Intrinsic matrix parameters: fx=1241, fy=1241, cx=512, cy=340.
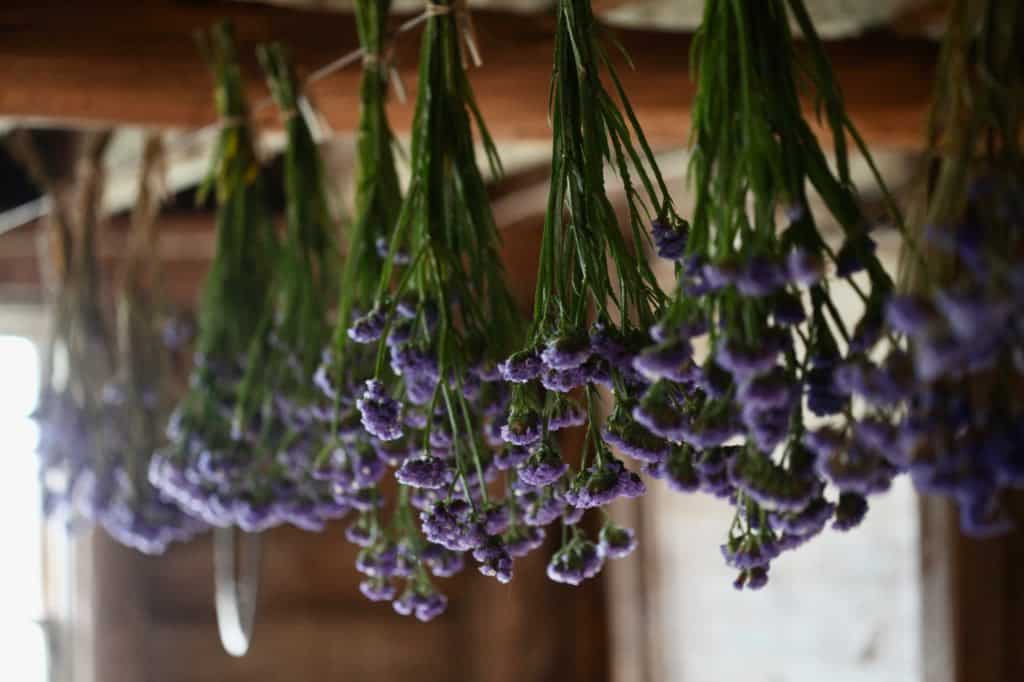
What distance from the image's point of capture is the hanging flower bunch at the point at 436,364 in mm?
883

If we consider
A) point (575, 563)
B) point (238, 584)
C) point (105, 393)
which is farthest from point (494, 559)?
point (105, 393)

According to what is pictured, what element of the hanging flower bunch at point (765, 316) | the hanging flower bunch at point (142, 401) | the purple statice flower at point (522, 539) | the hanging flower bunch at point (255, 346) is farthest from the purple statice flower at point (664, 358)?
the hanging flower bunch at point (142, 401)

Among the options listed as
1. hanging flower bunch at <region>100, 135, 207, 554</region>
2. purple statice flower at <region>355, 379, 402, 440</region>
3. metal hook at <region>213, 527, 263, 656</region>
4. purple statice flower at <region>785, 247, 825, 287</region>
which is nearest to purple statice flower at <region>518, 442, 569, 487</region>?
purple statice flower at <region>355, 379, 402, 440</region>

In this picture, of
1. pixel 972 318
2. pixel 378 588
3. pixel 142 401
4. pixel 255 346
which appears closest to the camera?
pixel 972 318

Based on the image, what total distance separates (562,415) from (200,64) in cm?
121

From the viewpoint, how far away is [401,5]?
2.43 metres

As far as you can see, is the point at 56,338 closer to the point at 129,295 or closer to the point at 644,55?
the point at 129,295

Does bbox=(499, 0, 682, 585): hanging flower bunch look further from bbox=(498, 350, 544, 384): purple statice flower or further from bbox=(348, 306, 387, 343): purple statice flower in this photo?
bbox=(348, 306, 387, 343): purple statice flower

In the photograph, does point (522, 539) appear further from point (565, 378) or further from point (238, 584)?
point (238, 584)

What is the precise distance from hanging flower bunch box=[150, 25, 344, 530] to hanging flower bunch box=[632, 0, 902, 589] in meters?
→ 0.70

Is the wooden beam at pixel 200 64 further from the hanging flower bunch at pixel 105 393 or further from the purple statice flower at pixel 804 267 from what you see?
the purple statice flower at pixel 804 267

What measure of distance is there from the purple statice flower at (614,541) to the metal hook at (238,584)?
85 centimetres

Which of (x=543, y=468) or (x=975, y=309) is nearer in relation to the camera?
(x=975, y=309)

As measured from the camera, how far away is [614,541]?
34.2 inches
